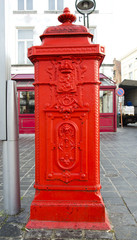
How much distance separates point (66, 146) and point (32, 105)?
1037cm

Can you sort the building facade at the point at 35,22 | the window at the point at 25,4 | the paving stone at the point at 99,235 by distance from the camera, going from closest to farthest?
the paving stone at the point at 99,235 < the building facade at the point at 35,22 < the window at the point at 25,4

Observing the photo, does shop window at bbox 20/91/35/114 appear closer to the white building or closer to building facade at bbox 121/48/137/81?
the white building

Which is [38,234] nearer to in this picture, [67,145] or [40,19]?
[67,145]

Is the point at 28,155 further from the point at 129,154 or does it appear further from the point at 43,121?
the point at 43,121

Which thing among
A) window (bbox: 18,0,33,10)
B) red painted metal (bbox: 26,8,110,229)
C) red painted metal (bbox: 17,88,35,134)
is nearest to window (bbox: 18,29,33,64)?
window (bbox: 18,0,33,10)

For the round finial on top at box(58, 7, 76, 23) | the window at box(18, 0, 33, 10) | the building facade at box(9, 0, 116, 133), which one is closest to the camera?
the round finial on top at box(58, 7, 76, 23)

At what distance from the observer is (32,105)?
40.6ft

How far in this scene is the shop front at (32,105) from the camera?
12328mm

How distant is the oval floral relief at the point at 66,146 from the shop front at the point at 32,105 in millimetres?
10168

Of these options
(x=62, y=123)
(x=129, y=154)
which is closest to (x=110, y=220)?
(x=62, y=123)

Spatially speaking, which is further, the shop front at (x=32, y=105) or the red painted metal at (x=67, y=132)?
the shop front at (x=32, y=105)

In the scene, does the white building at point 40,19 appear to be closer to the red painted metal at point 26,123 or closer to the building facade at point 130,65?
the red painted metal at point 26,123

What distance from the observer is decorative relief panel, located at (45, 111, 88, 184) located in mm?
2249

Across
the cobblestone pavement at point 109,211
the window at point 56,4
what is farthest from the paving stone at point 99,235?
the window at point 56,4
